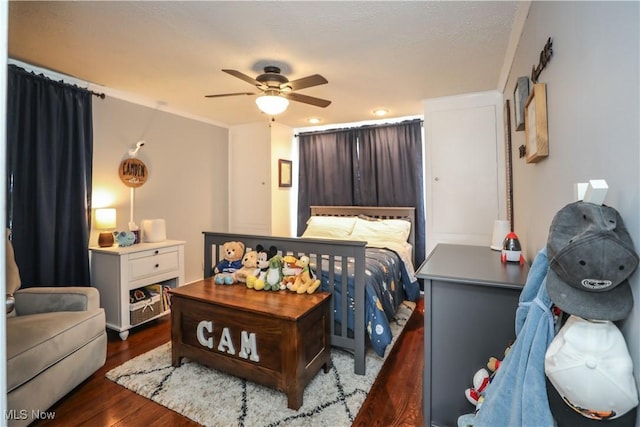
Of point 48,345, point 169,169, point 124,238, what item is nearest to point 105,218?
point 124,238

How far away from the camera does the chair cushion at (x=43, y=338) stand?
1.51 metres

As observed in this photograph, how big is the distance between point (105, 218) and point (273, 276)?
179 centimetres

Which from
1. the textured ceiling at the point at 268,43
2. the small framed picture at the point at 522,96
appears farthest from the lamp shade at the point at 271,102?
the small framed picture at the point at 522,96

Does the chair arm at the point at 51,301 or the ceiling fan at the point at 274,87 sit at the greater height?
the ceiling fan at the point at 274,87

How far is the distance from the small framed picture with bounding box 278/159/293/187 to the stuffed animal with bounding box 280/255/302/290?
2.34 m

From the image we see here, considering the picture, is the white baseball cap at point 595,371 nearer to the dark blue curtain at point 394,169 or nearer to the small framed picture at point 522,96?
the small framed picture at point 522,96

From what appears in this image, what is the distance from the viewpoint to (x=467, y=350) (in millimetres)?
1433

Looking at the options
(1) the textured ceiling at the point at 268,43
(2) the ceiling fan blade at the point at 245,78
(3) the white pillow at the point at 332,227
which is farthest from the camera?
(3) the white pillow at the point at 332,227

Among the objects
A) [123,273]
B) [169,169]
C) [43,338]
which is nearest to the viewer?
[43,338]

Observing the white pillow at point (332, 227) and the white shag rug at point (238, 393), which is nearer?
the white shag rug at point (238, 393)

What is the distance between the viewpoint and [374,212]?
162 inches

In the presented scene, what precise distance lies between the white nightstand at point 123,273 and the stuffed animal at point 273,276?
135cm

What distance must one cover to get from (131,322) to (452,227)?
316 centimetres

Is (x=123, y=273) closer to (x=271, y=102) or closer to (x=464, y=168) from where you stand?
(x=271, y=102)
